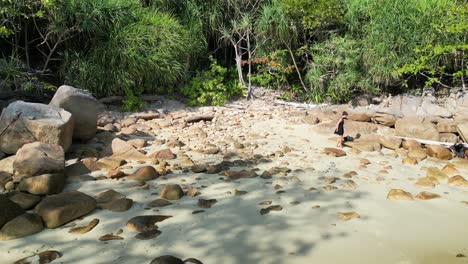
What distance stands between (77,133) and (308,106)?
5.10m

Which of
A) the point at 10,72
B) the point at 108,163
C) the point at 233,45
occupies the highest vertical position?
the point at 233,45

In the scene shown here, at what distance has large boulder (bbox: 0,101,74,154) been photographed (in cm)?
473

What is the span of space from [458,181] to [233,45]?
644 centimetres

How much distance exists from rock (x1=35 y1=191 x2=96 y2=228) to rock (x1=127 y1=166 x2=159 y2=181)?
31.9 inches

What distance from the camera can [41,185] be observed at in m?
3.67

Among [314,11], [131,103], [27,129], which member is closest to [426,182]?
[27,129]

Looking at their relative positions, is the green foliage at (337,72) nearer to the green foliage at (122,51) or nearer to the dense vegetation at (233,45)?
the dense vegetation at (233,45)

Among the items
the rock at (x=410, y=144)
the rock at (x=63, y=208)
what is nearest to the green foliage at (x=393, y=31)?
the rock at (x=410, y=144)

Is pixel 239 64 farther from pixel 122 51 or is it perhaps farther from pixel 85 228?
pixel 85 228

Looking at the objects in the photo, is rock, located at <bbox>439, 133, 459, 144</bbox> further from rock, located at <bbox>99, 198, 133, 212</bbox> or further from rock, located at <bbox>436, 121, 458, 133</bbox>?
rock, located at <bbox>99, 198, 133, 212</bbox>

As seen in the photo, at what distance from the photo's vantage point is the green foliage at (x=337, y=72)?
8398 millimetres

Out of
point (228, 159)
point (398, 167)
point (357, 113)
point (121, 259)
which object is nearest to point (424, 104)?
point (357, 113)

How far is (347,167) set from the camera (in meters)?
4.89

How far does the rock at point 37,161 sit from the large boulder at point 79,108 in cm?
123
